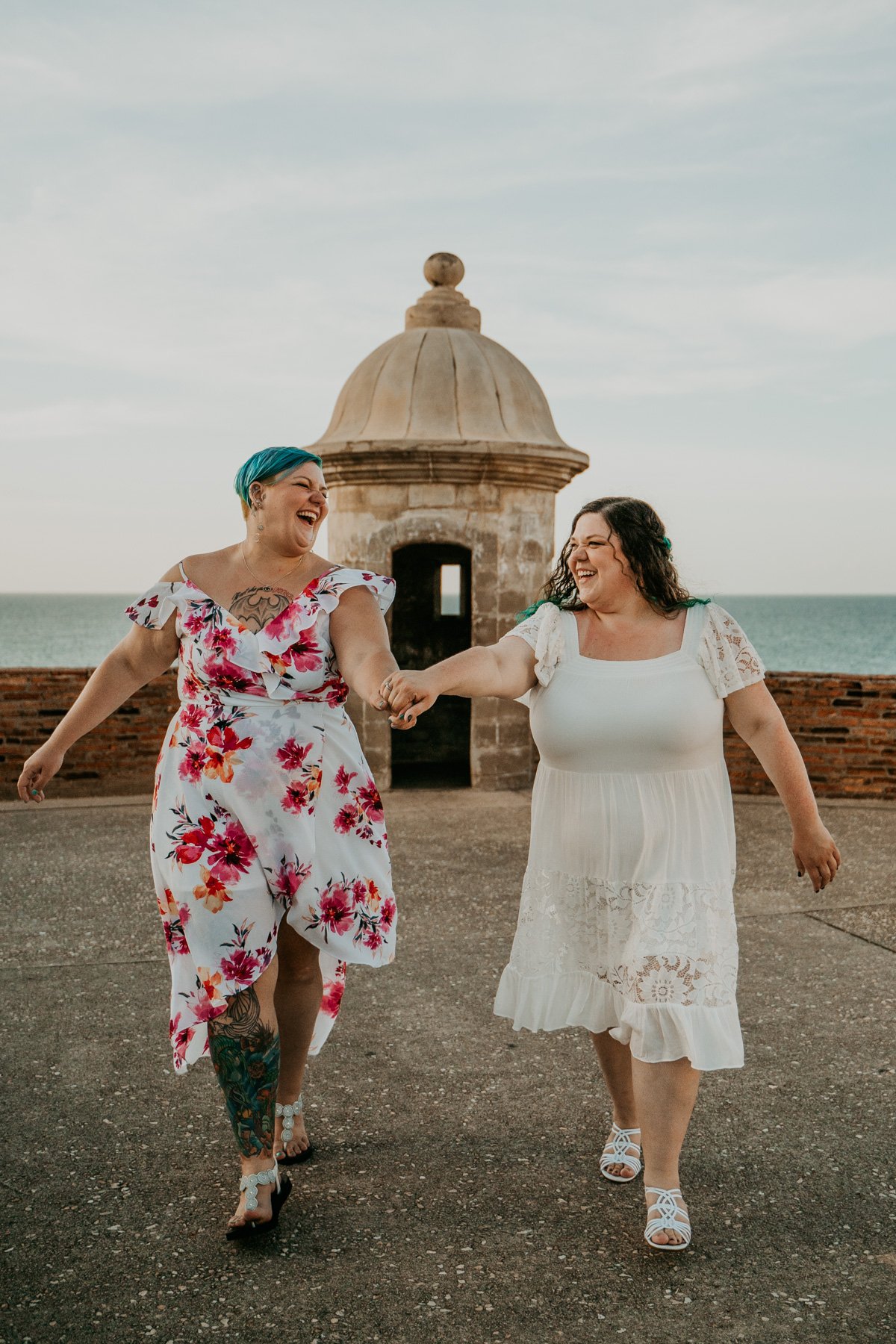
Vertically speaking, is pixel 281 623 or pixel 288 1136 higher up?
pixel 281 623

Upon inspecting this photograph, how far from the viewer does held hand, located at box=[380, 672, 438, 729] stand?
2248 mm

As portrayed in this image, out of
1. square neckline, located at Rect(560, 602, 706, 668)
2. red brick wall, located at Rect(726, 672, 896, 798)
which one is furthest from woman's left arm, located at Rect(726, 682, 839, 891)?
red brick wall, located at Rect(726, 672, 896, 798)

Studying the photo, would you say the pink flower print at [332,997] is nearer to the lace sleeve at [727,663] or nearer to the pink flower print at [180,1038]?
the pink flower print at [180,1038]

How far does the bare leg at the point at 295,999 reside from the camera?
283 centimetres

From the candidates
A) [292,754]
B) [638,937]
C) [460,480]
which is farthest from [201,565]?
[460,480]

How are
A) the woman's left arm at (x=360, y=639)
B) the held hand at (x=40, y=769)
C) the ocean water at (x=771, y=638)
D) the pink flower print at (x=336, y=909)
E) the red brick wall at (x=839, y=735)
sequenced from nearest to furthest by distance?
the woman's left arm at (x=360, y=639), the pink flower print at (x=336, y=909), the held hand at (x=40, y=769), the red brick wall at (x=839, y=735), the ocean water at (x=771, y=638)

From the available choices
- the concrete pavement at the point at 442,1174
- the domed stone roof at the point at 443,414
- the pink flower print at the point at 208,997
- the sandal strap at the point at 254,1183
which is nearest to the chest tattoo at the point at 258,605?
the pink flower print at the point at 208,997

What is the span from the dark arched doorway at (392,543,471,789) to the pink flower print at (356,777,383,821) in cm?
762

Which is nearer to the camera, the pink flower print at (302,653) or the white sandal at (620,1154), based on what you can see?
the pink flower print at (302,653)

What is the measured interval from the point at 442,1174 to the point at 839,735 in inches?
244

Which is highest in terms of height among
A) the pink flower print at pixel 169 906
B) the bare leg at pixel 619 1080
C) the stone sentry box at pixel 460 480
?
the stone sentry box at pixel 460 480

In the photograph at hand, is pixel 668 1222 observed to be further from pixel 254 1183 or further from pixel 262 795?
pixel 262 795

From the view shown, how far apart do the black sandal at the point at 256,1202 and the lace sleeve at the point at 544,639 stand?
4.58 ft

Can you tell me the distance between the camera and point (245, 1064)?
2621 millimetres
